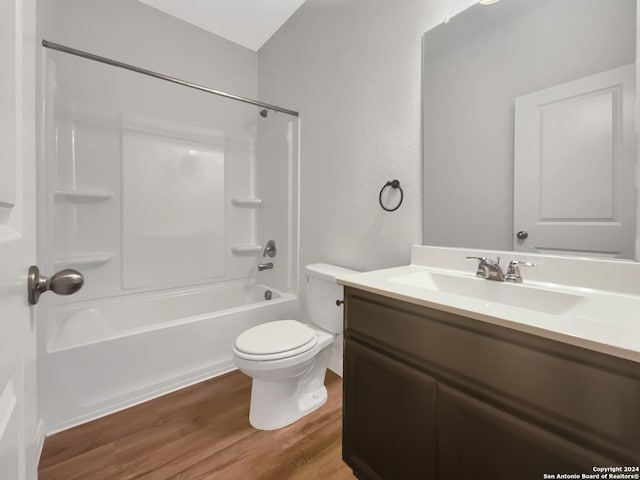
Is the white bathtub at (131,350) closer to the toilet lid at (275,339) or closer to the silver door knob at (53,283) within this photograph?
the toilet lid at (275,339)

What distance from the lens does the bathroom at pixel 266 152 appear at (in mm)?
1426

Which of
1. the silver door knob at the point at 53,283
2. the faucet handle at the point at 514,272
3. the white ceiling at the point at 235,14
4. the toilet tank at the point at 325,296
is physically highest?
the white ceiling at the point at 235,14

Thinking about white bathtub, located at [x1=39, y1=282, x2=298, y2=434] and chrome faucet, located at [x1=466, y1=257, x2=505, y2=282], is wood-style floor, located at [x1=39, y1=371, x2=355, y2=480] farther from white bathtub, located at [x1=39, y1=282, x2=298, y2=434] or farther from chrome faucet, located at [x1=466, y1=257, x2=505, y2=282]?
chrome faucet, located at [x1=466, y1=257, x2=505, y2=282]

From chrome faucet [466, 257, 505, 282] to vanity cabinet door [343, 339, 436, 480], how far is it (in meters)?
0.48

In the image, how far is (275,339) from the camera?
1.42 metres

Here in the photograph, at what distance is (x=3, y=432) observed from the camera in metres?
0.33

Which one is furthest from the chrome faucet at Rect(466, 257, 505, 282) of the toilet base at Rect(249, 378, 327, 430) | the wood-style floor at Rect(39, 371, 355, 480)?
the toilet base at Rect(249, 378, 327, 430)

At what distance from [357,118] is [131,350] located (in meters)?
1.84

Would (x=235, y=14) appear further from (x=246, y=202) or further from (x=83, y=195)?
(x=83, y=195)

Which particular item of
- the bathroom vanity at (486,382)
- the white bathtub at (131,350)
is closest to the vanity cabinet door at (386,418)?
the bathroom vanity at (486,382)

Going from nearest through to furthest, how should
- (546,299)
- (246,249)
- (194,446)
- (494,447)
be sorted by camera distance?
(494,447) → (546,299) → (194,446) → (246,249)

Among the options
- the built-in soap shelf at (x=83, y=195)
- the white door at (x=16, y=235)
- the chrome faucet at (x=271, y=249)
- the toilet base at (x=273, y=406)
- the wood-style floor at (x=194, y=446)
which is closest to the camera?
the white door at (x=16, y=235)

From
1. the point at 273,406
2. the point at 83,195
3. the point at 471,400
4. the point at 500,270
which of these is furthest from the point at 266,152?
the point at 471,400

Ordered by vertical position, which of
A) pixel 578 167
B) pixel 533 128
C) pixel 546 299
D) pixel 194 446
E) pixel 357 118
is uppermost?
pixel 357 118
